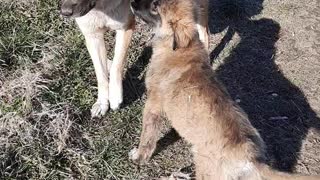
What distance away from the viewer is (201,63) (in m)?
3.60

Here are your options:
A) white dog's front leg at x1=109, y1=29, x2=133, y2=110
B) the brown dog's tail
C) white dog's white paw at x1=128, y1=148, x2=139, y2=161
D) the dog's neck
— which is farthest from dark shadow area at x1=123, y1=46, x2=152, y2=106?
the brown dog's tail

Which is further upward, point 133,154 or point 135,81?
point 133,154

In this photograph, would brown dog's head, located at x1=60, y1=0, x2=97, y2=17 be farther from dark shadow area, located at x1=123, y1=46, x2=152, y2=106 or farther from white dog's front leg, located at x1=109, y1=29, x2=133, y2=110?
dark shadow area, located at x1=123, y1=46, x2=152, y2=106

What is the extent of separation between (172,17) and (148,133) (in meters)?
0.86

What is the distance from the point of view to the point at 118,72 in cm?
437

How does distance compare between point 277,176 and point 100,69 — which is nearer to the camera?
point 277,176

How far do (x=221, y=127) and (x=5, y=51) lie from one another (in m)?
2.23

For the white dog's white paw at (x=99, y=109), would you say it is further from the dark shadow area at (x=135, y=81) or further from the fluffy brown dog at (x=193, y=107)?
the fluffy brown dog at (x=193, y=107)

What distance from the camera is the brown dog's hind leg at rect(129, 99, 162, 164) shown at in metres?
3.78

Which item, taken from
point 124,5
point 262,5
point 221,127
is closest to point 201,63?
point 221,127

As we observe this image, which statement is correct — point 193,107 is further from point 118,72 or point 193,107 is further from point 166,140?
point 118,72

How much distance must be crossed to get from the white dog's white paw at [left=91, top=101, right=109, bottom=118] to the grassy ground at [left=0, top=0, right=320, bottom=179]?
0.05 metres

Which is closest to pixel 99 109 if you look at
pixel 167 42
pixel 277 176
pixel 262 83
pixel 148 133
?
pixel 148 133

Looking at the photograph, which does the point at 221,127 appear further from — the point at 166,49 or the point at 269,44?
the point at 269,44
